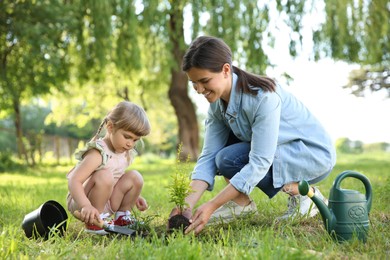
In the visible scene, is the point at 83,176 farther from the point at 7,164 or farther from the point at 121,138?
the point at 7,164

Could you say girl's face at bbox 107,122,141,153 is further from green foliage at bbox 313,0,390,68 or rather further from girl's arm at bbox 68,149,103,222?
green foliage at bbox 313,0,390,68

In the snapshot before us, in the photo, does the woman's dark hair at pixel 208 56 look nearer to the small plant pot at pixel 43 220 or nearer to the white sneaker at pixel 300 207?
the white sneaker at pixel 300 207

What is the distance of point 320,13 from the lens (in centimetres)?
1173

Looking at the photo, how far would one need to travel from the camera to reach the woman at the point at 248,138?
9.12 feet

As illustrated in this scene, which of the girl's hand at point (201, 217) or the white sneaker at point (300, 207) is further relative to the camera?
the white sneaker at point (300, 207)

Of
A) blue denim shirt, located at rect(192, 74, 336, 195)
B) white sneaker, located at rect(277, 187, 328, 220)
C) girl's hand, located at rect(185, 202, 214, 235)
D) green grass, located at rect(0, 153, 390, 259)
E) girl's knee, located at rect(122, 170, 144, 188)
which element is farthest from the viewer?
girl's knee, located at rect(122, 170, 144, 188)

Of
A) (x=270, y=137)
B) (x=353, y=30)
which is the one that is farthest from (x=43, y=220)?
(x=353, y=30)

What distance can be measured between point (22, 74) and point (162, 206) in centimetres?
849

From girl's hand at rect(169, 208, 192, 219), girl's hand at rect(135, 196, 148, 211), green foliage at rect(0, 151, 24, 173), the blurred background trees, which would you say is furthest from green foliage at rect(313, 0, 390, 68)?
girl's hand at rect(169, 208, 192, 219)

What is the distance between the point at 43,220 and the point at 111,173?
49cm

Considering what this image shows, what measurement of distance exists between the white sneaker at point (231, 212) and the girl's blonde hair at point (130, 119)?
0.69m

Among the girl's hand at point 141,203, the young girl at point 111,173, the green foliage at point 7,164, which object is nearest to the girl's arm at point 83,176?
the young girl at point 111,173

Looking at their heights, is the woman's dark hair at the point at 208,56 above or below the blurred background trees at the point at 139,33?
below

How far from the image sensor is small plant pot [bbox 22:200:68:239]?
111 inches
